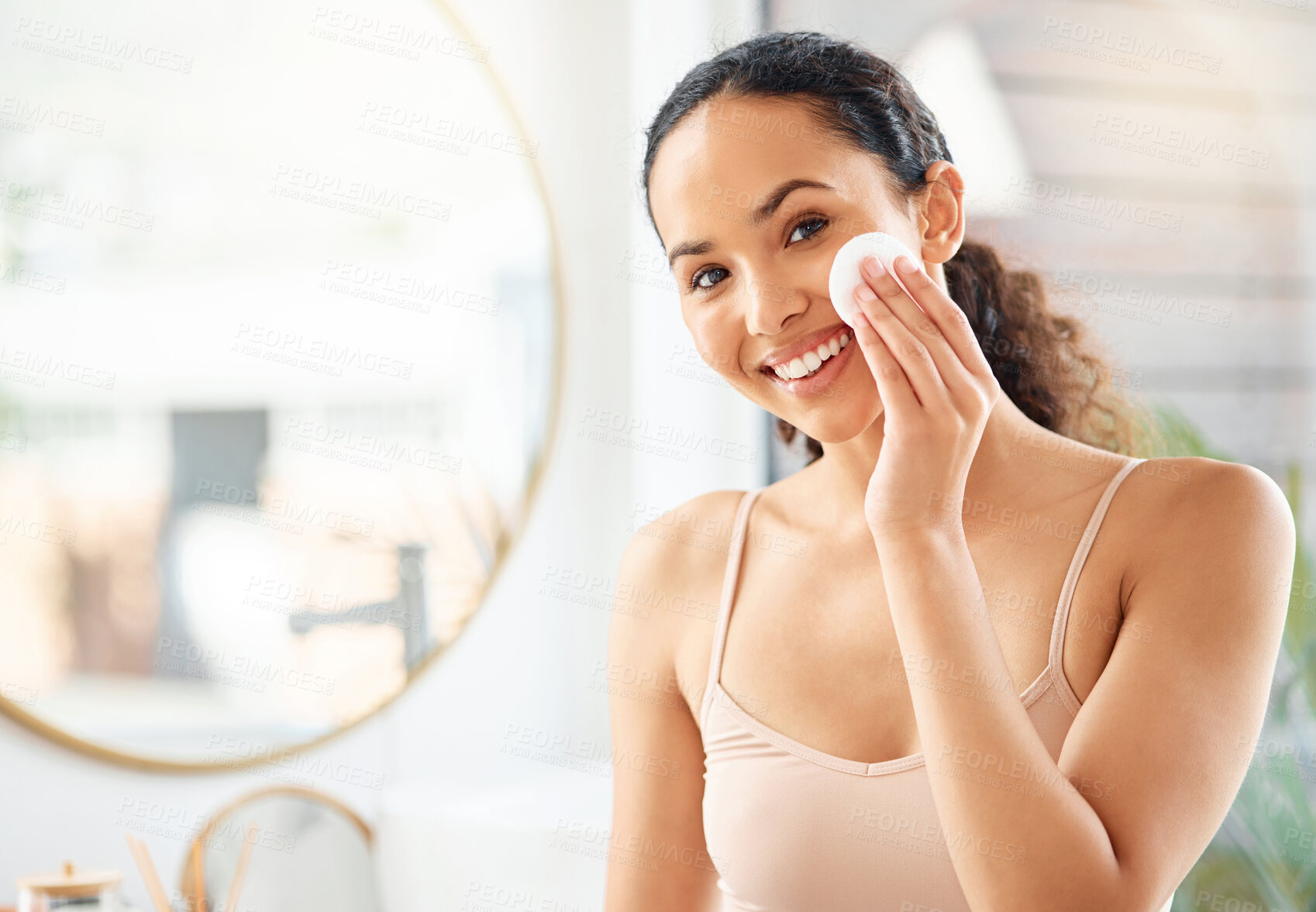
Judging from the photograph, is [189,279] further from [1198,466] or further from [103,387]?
[1198,466]

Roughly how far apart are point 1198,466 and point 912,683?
0.28 m

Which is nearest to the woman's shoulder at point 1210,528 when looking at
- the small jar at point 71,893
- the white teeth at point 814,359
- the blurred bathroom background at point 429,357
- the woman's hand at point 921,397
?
the woman's hand at point 921,397

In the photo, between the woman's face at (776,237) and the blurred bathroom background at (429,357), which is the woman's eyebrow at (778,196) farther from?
the blurred bathroom background at (429,357)

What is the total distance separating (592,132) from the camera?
1.75 meters

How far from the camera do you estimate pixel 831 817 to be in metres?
0.84

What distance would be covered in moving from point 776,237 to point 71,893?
93 centimetres

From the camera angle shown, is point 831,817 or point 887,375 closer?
point 887,375

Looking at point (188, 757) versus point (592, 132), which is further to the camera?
point (592, 132)

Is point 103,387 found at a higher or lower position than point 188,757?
higher

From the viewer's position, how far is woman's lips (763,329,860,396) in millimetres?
832

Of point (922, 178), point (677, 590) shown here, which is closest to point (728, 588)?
point (677, 590)

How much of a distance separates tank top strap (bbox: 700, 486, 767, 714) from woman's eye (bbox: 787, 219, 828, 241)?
34cm

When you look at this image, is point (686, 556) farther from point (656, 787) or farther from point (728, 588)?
point (656, 787)

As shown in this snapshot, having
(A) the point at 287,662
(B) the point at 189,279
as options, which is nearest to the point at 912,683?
(A) the point at 287,662
